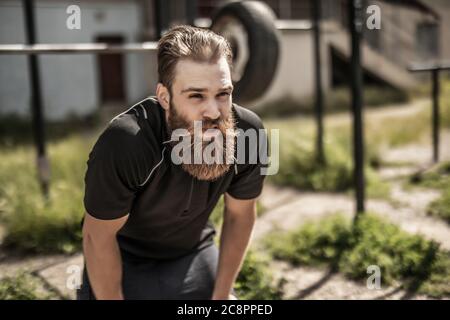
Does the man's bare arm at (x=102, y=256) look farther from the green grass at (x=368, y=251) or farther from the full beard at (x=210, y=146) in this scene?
the green grass at (x=368, y=251)

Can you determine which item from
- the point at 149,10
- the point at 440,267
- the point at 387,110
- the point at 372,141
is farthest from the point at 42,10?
the point at 440,267

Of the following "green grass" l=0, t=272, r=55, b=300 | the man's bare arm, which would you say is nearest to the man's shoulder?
the man's bare arm

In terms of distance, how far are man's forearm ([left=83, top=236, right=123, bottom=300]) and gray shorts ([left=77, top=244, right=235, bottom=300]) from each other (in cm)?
17

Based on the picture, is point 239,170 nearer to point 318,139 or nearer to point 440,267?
point 440,267

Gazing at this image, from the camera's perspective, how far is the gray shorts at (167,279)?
88.7 inches

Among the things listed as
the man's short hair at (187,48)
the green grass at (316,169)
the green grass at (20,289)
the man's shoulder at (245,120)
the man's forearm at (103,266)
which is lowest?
the green grass at (20,289)

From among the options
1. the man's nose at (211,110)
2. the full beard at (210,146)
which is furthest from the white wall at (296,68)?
the man's nose at (211,110)

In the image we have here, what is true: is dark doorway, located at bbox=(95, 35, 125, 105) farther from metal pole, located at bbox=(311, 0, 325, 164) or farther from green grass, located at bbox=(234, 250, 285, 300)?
green grass, located at bbox=(234, 250, 285, 300)

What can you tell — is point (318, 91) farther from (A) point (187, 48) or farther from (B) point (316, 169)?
(A) point (187, 48)

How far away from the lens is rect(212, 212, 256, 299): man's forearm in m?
2.29

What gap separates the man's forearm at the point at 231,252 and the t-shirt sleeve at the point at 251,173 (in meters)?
0.11

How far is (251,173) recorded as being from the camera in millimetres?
2230

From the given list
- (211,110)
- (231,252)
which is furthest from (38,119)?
(211,110)

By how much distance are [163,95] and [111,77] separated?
1153cm
